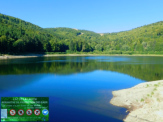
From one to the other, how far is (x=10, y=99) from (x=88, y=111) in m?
7.90

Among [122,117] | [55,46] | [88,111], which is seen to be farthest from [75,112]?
[55,46]

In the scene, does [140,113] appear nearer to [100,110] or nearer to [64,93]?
[100,110]

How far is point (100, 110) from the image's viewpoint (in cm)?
1373
